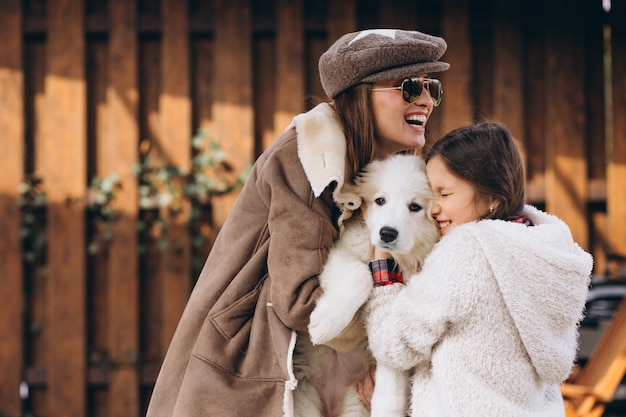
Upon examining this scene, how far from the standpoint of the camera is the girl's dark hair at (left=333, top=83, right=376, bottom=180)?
8.39ft

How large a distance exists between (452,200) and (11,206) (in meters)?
3.57

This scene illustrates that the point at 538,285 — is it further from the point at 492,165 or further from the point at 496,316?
the point at 492,165

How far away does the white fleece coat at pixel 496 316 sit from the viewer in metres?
2.16

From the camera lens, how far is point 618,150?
206 inches

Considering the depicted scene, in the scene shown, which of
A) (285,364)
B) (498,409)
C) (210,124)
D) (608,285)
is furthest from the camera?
(210,124)

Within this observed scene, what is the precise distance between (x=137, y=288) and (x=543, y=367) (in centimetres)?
341

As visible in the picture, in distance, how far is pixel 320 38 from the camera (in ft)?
17.3

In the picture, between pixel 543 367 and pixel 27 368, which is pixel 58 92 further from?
pixel 543 367

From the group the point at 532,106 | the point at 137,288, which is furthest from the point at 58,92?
the point at 532,106

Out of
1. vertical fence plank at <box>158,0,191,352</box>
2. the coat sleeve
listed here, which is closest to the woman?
the coat sleeve

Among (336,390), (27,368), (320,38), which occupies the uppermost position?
(320,38)

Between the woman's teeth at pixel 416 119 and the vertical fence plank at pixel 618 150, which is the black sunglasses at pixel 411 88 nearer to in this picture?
the woman's teeth at pixel 416 119

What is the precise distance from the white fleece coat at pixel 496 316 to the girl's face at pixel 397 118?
499 millimetres

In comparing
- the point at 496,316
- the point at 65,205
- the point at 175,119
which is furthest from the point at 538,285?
the point at 65,205
